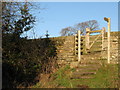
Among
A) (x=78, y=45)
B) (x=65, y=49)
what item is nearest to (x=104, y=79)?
(x=78, y=45)

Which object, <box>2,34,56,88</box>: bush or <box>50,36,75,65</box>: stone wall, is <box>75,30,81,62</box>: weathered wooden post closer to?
<box>50,36,75,65</box>: stone wall

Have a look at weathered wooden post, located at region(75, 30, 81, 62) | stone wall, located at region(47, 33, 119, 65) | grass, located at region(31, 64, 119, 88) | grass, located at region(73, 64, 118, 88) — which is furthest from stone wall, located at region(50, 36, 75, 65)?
grass, located at region(73, 64, 118, 88)

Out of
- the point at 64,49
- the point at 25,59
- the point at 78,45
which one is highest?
the point at 78,45

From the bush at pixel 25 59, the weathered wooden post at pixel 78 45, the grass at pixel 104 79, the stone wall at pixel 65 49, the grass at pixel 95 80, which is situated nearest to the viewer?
the grass at pixel 104 79

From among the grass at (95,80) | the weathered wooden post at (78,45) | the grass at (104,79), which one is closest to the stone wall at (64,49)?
the weathered wooden post at (78,45)

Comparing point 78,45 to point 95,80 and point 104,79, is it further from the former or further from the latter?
point 104,79

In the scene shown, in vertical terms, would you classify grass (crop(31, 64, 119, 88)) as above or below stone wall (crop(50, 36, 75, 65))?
below

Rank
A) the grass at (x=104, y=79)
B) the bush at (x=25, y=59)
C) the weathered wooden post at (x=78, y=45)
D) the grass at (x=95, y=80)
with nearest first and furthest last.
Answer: the grass at (x=104, y=79) < the grass at (x=95, y=80) < the bush at (x=25, y=59) < the weathered wooden post at (x=78, y=45)

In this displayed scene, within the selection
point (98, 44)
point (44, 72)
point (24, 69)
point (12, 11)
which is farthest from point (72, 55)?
point (12, 11)

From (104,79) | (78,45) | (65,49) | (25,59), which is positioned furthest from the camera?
(65,49)

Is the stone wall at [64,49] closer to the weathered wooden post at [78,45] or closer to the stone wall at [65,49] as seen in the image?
the stone wall at [65,49]

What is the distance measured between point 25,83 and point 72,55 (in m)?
3.96

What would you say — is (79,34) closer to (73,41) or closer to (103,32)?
(73,41)

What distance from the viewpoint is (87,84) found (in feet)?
21.7
